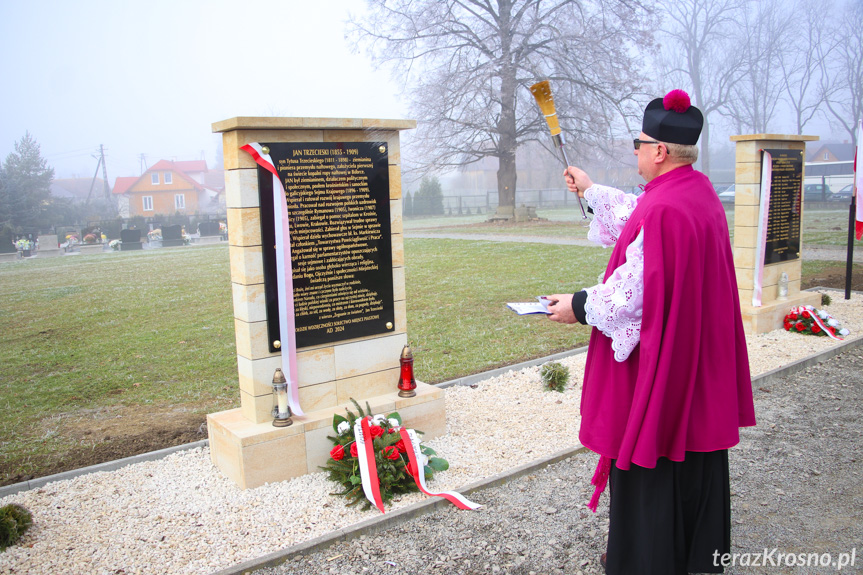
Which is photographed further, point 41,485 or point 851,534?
point 41,485

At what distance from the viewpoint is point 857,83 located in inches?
1325

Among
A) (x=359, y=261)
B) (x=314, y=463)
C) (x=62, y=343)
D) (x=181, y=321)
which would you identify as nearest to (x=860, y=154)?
(x=359, y=261)

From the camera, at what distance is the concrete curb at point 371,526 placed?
131 inches

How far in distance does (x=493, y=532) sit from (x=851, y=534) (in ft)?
6.32

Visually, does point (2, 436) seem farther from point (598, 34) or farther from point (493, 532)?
point (598, 34)

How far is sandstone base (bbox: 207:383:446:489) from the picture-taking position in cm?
407

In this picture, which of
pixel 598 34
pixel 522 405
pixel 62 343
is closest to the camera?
pixel 522 405

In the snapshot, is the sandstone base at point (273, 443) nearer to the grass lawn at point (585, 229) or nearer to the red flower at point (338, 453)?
the red flower at point (338, 453)

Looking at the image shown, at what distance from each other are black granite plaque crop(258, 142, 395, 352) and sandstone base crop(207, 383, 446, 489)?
20.6 inches

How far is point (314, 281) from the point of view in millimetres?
4230

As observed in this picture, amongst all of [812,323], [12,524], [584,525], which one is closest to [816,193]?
[812,323]

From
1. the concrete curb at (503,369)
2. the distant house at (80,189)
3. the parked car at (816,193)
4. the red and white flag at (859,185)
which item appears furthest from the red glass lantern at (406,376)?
the parked car at (816,193)

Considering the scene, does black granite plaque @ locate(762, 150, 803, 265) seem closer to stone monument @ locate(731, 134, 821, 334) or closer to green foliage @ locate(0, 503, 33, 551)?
stone monument @ locate(731, 134, 821, 334)

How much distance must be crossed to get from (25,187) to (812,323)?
23.0 meters
